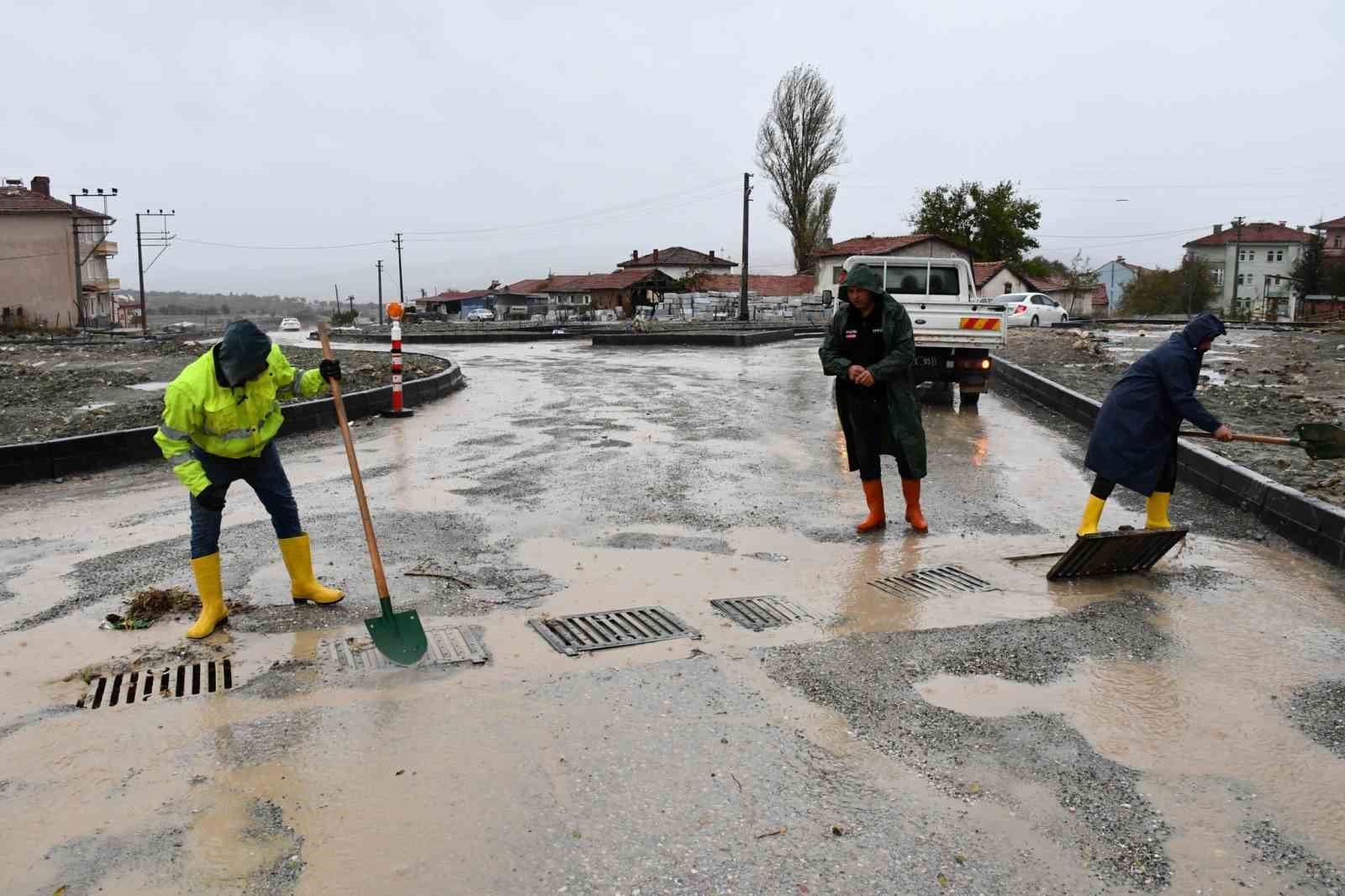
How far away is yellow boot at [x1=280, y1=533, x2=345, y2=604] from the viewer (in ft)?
16.4

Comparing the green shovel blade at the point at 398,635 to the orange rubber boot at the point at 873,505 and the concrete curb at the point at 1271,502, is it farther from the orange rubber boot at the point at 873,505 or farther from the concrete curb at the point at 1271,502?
the concrete curb at the point at 1271,502

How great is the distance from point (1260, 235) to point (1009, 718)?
109 meters

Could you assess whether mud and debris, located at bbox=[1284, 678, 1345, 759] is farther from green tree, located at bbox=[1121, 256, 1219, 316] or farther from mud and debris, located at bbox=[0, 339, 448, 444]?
green tree, located at bbox=[1121, 256, 1219, 316]

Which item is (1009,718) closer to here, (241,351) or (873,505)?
(873,505)

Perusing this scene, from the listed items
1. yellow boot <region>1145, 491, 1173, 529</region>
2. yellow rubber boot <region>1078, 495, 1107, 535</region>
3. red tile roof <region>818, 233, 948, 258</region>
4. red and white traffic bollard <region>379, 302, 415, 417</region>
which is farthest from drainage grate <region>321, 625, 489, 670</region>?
red tile roof <region>818, 233, 948, 258</region>

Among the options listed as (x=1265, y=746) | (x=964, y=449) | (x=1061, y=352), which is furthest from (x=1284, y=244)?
(x=1265, y=746)

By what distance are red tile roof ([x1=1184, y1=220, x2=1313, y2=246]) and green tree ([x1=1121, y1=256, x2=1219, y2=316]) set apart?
22.2 m

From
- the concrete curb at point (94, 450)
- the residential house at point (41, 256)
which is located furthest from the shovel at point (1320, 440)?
the residential house at point (41, 256)

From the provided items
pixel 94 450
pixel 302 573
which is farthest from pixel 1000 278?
pixel 302 573

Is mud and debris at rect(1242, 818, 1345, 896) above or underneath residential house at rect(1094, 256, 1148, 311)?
underneath

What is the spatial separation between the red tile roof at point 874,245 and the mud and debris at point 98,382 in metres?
42.8

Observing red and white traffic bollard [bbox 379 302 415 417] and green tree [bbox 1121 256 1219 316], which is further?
green tree [bbox 1121 256 1219 316]

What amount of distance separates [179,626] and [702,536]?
3144 mm

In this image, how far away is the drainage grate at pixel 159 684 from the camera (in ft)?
12.8
